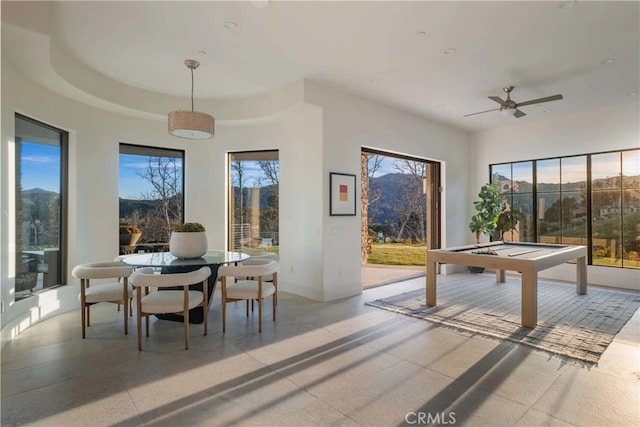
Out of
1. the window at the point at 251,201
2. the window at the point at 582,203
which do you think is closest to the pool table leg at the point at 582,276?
the window at the point at 582,203

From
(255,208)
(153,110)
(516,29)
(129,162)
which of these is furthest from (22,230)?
(516,29)

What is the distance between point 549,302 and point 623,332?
116cm

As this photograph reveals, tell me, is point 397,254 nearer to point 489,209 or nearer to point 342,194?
point 489,209

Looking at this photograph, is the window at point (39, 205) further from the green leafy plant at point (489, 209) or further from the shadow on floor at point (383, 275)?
the green leafy plant at point (489, 209)

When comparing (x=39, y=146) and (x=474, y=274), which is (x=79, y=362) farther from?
(x=474, y=274)

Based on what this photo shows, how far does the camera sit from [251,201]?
20.1 feet

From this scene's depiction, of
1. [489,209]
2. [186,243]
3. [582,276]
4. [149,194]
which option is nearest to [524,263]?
[582,276]

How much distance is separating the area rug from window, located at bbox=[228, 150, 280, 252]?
2389 mm

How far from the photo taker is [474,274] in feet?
A: 23.1

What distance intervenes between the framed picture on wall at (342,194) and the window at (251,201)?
1412 millimetres

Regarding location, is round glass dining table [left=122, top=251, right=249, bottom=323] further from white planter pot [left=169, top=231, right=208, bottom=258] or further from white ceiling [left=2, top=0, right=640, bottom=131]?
white ceiling [left=2, top=0, right=640, bottom=131]

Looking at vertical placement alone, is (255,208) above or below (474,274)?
above

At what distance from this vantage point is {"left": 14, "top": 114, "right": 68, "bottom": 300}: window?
3.89m
